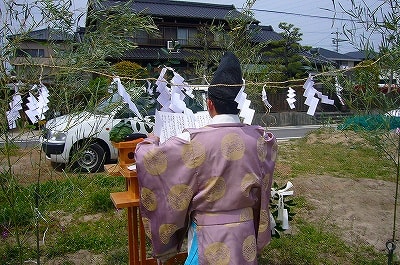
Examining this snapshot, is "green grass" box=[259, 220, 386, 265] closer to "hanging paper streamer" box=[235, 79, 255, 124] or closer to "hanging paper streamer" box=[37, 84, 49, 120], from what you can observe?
"hanging paper streamer" box=[235, 79, 255, 124]

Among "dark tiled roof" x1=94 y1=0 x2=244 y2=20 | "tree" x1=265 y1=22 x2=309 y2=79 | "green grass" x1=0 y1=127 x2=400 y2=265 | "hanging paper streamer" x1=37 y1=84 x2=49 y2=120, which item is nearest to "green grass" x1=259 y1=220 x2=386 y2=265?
"green grass" x1=0 y1=127 x2=400 y2=265

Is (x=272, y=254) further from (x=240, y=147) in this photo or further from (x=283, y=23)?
(x=283, y=23)

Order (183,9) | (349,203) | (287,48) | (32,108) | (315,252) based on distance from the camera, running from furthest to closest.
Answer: (183,9), (287,48), (349,203), (315,252), (32,108)

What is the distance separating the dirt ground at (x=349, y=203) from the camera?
468 cm

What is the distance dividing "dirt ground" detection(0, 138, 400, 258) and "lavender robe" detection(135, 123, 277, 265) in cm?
191

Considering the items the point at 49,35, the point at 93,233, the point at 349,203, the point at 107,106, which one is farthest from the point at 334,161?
the point at 49,35

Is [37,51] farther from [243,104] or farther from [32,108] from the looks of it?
[243,104]

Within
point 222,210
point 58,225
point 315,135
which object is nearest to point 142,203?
point 222,210

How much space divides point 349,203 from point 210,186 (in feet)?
14.6

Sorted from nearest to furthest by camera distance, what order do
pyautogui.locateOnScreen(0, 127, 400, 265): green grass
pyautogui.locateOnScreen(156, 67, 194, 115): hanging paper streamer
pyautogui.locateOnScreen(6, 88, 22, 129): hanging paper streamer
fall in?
pyautogui.locateOnScreen(6, 88, 22, 129): hanging paper streamer < pyautogui.locateOnScreen(156, 67, 194, 115): hanging paper streamer < pyautogui.locateOnScreen(0, 127, 400, 265): green grass

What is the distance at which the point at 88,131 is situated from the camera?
532cm

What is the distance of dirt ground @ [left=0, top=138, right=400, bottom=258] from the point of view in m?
4.68

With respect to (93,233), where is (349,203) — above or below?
below

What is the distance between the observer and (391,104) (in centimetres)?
327
